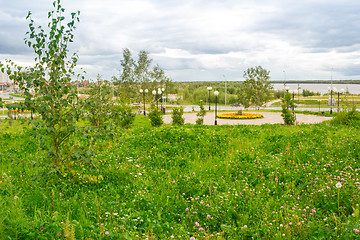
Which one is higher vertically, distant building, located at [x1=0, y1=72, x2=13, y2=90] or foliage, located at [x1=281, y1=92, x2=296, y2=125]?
distant building, located at [x1=0, y1=72, x2=13, y2=90]

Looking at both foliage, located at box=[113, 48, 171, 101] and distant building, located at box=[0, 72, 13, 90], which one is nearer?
distant building, located at box=[0, 72, 13, 90]

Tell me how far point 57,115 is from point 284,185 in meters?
4.36

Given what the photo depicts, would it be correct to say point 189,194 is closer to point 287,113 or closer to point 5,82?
point 5,82

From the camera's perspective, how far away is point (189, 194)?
5234 millimetres

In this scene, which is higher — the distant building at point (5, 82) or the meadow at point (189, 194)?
the distant building at point (5, 82)

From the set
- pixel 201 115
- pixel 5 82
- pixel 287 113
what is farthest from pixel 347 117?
pixel 5 82

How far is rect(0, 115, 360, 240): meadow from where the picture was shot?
3725 mm

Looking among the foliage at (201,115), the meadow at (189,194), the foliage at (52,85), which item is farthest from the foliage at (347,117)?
the foliage at (52,85)

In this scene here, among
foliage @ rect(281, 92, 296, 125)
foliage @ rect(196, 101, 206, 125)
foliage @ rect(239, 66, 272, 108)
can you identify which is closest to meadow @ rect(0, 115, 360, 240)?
foliage @ rect(281, 92, 296, 125)

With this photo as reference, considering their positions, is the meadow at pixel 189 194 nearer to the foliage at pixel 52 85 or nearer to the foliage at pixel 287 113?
the foliage at pixel 52 85

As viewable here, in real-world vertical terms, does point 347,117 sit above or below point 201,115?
above

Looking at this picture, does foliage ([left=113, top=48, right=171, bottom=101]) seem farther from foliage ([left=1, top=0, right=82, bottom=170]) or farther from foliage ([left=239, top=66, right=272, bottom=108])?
foliage ([left=1, top=0, right=82, bottom=170])

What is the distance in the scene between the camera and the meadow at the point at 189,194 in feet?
12.2

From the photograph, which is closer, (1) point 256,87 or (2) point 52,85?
(2) point 52,85
